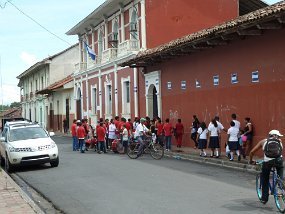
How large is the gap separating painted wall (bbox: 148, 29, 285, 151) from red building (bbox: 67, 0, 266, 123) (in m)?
1.69

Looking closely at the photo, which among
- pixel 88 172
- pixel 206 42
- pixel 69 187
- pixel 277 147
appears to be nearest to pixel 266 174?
pixel 277 147

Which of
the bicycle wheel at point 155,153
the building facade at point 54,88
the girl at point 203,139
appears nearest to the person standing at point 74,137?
the bicycle wheel at point 155,153

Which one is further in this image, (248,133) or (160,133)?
(160,133)

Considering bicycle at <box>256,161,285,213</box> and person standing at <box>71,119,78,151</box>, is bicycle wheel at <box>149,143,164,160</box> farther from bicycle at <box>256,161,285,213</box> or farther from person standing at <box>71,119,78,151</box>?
bicycle at <box>256,161,285,213</box>

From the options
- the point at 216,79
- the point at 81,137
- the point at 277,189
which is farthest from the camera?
the point at 81,137

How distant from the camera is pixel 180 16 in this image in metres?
28.7

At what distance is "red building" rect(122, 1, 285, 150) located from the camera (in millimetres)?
15977

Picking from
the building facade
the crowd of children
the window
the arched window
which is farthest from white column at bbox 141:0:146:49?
the building facade

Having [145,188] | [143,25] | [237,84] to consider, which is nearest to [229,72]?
[237,84]

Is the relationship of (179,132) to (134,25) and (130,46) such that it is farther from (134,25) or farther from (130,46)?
(134,25)

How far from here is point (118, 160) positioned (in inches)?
731

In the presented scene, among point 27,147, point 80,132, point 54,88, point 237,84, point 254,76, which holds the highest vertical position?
point 54,88

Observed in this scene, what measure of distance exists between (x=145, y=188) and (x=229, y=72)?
30.0 ft

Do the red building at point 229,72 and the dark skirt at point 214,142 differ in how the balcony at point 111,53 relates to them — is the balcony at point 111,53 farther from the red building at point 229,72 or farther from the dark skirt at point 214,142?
the dark skirt at point 214,142
